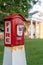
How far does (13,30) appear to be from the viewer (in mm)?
5570

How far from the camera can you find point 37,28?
41125 millimetres

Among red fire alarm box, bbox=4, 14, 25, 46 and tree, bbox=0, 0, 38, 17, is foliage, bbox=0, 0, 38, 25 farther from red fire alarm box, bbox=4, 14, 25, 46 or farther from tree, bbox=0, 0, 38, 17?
red fire alarm box, bbox=4, 14, 25, 46

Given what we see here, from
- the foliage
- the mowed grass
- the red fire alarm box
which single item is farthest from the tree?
the red fire alarm box

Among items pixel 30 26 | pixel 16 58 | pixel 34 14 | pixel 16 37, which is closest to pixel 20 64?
pixel 16 58

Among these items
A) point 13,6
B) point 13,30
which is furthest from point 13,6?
point 13,30

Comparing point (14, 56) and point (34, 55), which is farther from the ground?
point (14, 56)

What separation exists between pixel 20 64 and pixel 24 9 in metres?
16.8

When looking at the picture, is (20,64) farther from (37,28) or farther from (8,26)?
(37,28)

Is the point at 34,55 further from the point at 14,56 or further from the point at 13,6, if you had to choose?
the point at 13,6

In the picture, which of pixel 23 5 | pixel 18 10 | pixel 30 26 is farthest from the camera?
pixel 30 26

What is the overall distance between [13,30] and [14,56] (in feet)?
1.82

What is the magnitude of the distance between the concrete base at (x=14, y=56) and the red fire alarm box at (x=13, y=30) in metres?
0.11

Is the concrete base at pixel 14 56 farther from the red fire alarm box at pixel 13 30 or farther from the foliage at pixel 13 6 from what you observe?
the foliage at pixel 13 6

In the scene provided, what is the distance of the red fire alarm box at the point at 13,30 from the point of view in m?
5.57
